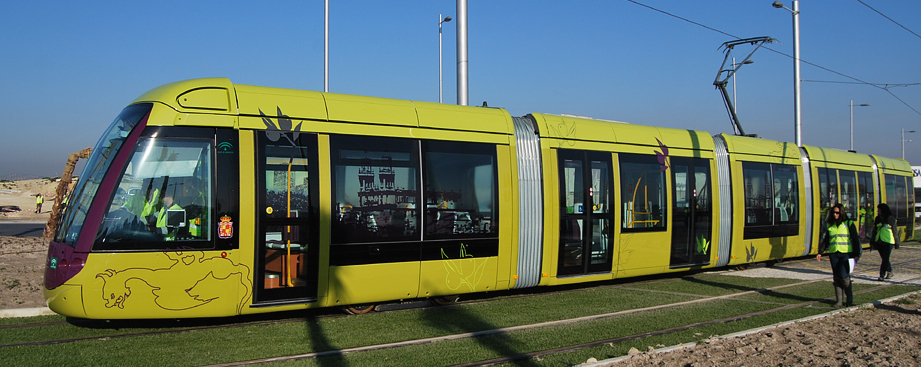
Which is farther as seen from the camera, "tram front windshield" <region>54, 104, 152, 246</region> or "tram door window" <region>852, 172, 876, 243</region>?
"tram door window" <region>852, 172, 876, 243</region>

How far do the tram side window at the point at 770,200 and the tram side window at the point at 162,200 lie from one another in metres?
11.4

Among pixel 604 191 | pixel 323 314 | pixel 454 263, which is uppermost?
pixel 604 191

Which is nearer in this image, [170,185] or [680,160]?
[170,185]

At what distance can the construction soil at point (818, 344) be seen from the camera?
585 centimetres

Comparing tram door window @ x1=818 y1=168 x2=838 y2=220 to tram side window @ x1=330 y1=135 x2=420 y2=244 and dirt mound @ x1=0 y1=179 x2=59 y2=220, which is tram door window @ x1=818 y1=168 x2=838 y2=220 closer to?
tram side window @ x1=330 y1=135 x2=420 y2=244

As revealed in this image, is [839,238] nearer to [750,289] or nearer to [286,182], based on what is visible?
[750,289]

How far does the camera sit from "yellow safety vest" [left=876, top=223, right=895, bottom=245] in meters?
12.5

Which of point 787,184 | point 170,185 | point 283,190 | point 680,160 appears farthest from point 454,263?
point 787,184

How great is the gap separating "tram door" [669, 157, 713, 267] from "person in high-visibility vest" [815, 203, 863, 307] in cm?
265

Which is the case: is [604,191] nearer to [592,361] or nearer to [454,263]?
[454,263]

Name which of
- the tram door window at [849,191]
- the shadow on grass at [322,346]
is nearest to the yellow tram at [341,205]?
the shadow on grass at [322,346]

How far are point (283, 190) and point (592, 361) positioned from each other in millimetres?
4391

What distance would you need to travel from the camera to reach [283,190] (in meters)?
7.66

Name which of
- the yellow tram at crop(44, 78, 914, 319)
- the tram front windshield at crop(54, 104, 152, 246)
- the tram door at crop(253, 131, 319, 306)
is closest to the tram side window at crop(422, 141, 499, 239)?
the yellow tram at crop(44, 78, 914, 319)
